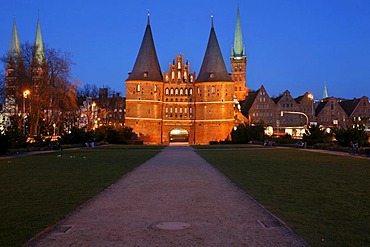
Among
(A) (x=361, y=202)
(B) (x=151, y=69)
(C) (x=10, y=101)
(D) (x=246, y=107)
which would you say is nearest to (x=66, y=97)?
(C) (x=10, y=101)

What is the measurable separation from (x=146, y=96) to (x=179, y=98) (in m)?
7.32

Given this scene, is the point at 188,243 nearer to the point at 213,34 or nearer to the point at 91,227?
the point at 91,227

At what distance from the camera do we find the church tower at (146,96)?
77.9 meters

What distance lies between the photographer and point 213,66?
263 ft

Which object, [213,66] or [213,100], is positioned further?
[213,66]

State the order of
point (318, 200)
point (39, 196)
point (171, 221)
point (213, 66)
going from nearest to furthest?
1. point (171, 221)
2. point (318, 200)
3. point (39, 196)
4. point (213, 66)

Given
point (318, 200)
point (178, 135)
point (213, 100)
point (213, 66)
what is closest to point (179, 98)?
point (213, 100)

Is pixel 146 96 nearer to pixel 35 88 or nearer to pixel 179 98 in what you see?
pixel 179 98

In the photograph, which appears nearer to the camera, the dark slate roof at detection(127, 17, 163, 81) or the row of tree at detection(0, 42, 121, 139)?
the row of tree at detection(0, 42, 121, 139)

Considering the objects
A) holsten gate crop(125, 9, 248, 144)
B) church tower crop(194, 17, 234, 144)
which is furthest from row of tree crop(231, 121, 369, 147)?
holsten gate crop(125, 9, 248, 144)

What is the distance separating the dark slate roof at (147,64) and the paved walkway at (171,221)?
67.0 m

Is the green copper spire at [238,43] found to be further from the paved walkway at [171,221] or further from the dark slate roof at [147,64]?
the paved walkway at [171,221]

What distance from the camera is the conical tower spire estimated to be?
79.4 meters

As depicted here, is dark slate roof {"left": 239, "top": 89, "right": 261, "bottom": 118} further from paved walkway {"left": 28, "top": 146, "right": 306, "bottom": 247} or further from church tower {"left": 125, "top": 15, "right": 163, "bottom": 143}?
paved walkway {"left": 28, "top": 146, "right": 306, "bottom": 247}
